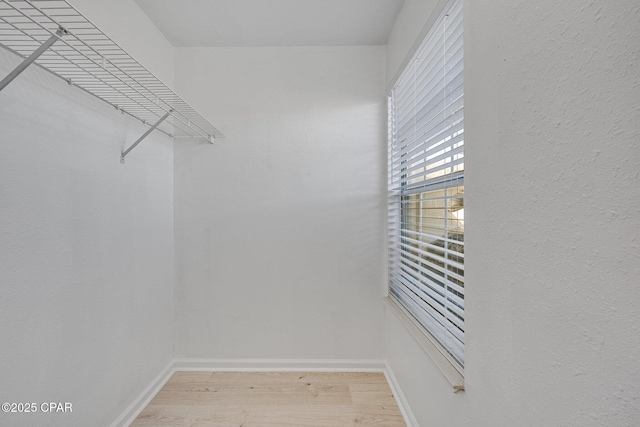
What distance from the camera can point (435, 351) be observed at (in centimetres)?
127

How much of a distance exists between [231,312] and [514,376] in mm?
1811

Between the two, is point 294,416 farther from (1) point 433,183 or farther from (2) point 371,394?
(1) point 433,183

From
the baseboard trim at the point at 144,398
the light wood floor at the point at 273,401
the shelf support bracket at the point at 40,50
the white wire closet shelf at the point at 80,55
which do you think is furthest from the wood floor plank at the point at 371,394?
the shelf support bracket at the point at 40,50

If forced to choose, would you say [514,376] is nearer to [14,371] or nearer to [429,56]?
[429,56]

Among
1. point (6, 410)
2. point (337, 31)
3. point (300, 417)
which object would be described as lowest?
point (300, 417)

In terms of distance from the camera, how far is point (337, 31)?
1.97 meters

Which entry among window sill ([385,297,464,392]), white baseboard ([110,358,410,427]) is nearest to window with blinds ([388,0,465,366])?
window sill ([385,297,464,392])

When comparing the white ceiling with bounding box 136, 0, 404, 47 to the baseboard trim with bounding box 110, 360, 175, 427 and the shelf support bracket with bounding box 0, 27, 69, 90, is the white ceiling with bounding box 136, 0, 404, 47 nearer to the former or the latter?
the shelf support bracket with bounding box 0, 27, 69, 90

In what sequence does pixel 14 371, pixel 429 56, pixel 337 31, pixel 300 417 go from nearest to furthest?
pixel 14 371
pixel 429 56
pixel 300 417
pixel 337 31

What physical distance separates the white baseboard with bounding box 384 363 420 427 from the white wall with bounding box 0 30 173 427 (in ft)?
4.85

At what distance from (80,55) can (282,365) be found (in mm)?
2035

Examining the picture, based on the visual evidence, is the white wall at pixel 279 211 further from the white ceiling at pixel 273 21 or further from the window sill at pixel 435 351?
the window sill at pixel 435 351

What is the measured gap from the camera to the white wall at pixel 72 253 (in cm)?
102

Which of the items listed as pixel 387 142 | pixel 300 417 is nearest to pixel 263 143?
pixel 387 142
